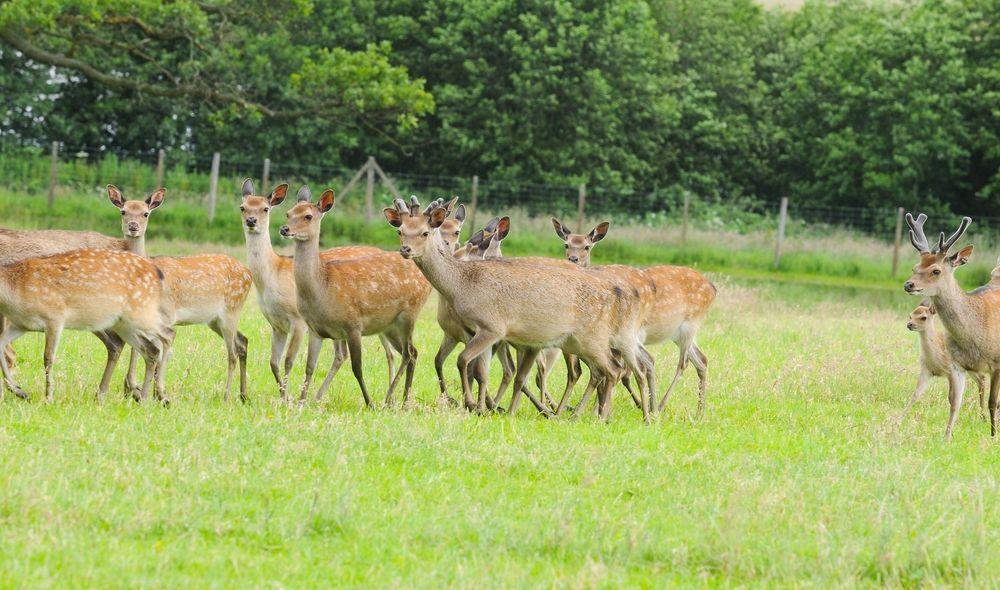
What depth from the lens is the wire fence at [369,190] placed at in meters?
28.7

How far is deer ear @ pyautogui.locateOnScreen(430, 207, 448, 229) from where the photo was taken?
9.80 meters

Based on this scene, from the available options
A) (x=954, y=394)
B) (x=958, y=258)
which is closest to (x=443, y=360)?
(x=954, y=394)

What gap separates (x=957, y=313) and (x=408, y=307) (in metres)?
3.98

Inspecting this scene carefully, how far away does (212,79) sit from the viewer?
30.5 m

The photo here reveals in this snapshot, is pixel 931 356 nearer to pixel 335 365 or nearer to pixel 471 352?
pixel 471 352

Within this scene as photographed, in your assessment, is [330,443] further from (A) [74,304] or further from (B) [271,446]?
(A) [74,304]

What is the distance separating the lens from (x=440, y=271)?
9.72m

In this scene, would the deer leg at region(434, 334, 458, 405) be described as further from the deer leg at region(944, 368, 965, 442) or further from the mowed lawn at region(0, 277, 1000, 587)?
the deer leg at region(944, 368, 965, 442)

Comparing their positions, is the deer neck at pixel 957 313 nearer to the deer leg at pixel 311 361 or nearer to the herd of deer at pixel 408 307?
the herd of deer at pixel 408 307

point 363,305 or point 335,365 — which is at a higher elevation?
point 363,305

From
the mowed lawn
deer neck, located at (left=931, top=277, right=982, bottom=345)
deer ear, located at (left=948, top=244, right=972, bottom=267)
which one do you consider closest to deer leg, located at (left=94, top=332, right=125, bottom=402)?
the mowed lawn

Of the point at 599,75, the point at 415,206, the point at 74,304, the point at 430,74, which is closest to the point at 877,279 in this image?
the point at 599,75

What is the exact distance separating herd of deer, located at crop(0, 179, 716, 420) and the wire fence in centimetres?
1662

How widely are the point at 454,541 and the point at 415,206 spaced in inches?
190
